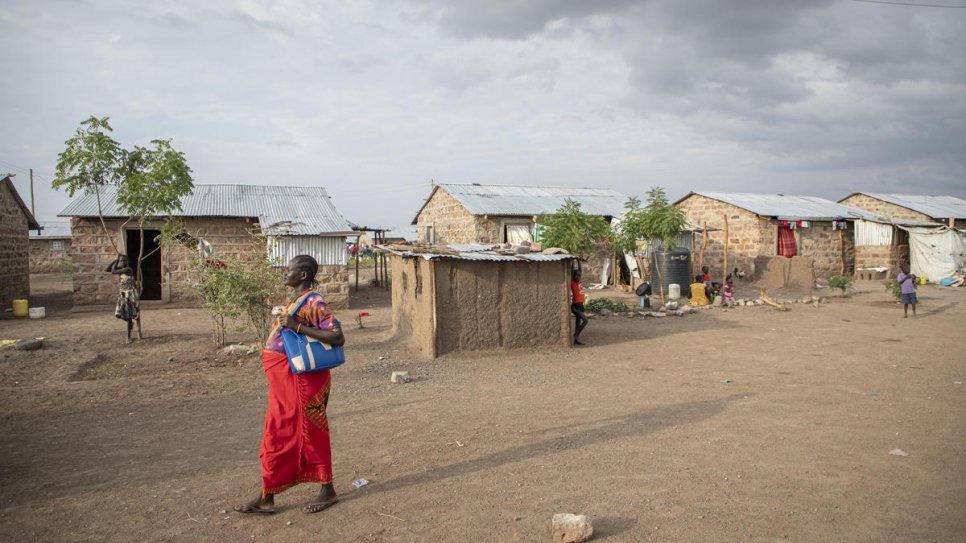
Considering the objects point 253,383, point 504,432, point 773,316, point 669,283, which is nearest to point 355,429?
point 504,432

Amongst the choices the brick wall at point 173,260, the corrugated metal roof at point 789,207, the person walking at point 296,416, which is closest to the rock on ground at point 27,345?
the brick wall at point 173,260

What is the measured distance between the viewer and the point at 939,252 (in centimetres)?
2269

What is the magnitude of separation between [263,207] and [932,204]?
30.8 m

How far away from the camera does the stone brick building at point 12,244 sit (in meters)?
17.9

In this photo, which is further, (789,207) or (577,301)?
(789,207)

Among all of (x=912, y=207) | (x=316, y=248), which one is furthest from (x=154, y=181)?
(x=912, y=207)

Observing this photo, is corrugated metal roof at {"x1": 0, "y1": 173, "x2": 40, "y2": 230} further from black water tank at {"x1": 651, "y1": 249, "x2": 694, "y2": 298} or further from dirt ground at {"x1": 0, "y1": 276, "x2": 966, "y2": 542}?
black water tank at {"x1": 651, "y1": 249, "x2": 694, "y2": 298}

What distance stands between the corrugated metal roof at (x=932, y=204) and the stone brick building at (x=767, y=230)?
4.26 meters

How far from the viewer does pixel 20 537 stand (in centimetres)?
374

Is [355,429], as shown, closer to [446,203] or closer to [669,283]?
[669,283]

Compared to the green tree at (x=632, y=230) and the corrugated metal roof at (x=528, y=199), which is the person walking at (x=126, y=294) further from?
the green tree at (x=632, y=230)

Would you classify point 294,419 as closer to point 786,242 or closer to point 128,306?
point 128,306

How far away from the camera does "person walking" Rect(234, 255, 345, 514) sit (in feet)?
13.1

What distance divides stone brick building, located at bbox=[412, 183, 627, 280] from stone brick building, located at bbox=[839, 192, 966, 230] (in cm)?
1328
